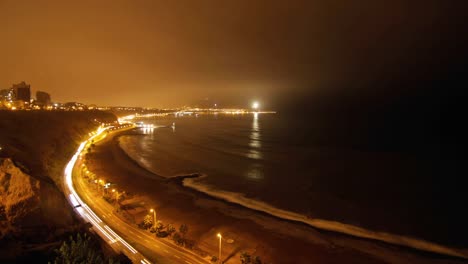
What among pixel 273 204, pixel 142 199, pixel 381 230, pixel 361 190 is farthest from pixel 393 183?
pixel 142 199

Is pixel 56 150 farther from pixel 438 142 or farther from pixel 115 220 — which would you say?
pixel 438 142

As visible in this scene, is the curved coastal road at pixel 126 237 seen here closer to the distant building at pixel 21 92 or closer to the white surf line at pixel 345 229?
the white surf line at pixel 345 229

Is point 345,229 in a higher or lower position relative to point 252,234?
lower

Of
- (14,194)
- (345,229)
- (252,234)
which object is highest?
(14,194)

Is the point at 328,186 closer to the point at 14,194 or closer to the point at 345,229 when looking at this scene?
the point at 345,229

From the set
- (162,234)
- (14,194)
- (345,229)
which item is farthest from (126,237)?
(345,229)

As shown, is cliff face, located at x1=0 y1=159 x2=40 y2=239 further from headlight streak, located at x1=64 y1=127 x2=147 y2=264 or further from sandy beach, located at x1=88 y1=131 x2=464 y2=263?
sandy beach, located at x1=88 y1=131 x2=464 y2=263
